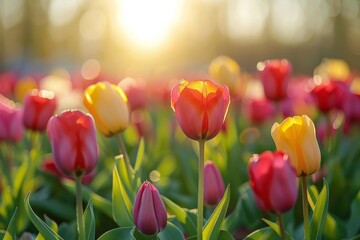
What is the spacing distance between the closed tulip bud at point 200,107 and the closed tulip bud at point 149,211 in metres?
0.18

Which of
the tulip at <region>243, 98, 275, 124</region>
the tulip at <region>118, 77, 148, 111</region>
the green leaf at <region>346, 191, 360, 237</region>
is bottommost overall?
the tulip at <region>243, 98, 275, 124</region>

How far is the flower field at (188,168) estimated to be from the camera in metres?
1.42

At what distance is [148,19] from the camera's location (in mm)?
33625

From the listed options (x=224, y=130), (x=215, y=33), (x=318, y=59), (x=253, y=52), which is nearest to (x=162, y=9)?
(x=215, y=33)

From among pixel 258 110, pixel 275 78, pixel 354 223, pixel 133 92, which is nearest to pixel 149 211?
pixel 354 223

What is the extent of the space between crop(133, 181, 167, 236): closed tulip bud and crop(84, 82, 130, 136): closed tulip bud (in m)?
0.48

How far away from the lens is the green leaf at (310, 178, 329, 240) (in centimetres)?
149

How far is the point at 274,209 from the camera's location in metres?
1.30

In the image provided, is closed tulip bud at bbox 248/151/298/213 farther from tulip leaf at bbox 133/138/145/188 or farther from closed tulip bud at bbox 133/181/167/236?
tulip leaf at bbox 133/138/145/188

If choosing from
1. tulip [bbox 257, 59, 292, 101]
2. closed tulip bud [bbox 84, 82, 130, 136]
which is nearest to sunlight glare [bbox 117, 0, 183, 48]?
tulip [bbox 257, 59, 292, 101]

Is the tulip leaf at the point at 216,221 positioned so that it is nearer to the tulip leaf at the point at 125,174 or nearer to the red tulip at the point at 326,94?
the tulip leaf at the point at 125,174

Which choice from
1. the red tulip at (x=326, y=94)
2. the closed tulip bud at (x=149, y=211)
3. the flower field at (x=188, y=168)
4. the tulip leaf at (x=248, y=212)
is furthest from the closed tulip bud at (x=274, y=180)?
the red tulip at (x=326, y=94)

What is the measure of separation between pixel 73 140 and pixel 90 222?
240mm

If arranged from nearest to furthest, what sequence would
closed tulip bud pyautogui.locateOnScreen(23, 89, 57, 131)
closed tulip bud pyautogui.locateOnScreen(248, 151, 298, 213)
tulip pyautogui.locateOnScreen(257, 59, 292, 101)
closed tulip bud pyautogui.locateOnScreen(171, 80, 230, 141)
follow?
closed tulip bud pyautogui.locateOnScreen(248, 151, 298, 213), closed tulip bud pyautogui.locateOnScreen(171, 80, 230, 141), closed tulip bud pyautogui.locateOnScreen(23, 89, 57, 131), tulip pyautogui.locateOnScreen(257, 59, 292, 101)
